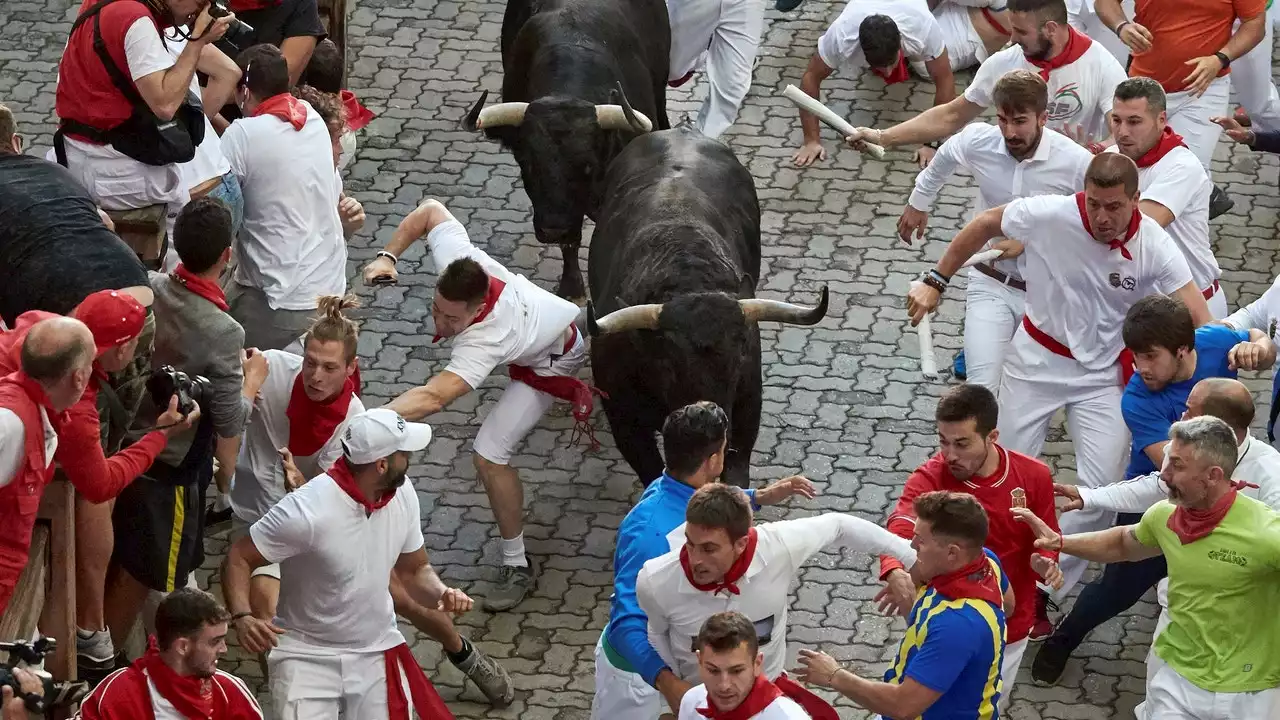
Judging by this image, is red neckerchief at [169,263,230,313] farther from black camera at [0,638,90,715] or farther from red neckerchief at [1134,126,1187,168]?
red neckerchief at [1134,126,1187,168]

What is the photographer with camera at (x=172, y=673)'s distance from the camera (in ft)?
20.9

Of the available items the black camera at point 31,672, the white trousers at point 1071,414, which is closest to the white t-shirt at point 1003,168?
the white trousers at point 1071,414

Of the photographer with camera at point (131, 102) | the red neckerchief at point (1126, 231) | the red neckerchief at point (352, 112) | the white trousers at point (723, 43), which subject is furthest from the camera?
the white trousers at point (723, 43)

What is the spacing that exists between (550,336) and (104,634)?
103 inches

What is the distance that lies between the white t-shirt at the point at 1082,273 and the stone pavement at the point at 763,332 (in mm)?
1352

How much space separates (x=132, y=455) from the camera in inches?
280

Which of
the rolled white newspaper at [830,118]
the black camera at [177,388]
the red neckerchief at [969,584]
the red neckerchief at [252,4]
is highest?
the red neckerchief at [969,584]

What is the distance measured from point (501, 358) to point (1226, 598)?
11.5 feet

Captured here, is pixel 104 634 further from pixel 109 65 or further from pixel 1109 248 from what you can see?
pixel 1109 248

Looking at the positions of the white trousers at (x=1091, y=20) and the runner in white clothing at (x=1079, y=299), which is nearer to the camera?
the runner in white clothing at (x=1079, y=299)

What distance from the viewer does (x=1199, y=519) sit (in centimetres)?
715

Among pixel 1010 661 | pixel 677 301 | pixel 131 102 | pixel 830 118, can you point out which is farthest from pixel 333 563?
pixel 830 118

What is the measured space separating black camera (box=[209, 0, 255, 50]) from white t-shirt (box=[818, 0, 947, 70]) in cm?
405

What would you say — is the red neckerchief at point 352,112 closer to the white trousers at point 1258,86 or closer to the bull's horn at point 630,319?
the bull's horn at point 630,319
